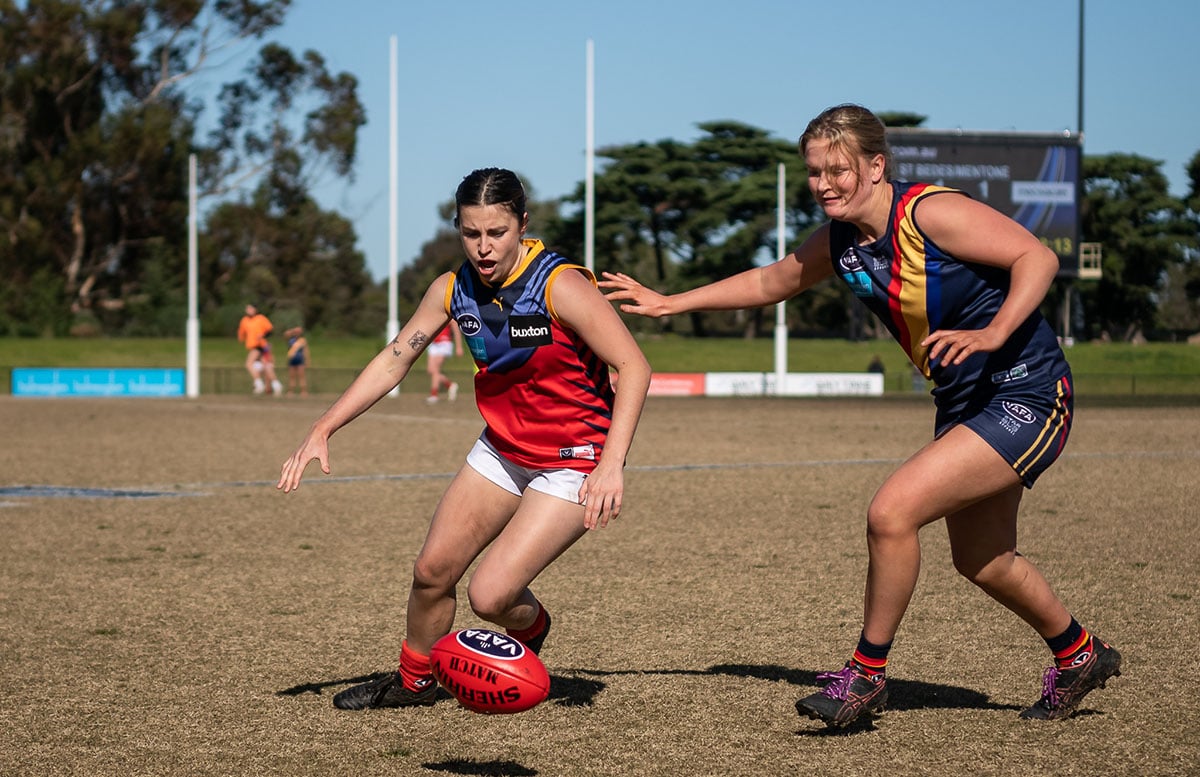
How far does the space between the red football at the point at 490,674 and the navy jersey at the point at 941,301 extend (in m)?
1.66

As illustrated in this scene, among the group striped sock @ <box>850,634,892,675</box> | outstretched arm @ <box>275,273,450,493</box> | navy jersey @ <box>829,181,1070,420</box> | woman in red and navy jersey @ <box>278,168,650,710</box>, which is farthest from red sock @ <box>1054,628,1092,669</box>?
outstretched arm @ <box>275,273,450,493</box>

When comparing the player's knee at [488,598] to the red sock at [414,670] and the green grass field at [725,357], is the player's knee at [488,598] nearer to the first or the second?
the red sock at [414,670]

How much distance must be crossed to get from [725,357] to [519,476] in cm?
4833

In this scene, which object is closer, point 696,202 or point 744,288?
point 744,288

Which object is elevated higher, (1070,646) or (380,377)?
(380,377)

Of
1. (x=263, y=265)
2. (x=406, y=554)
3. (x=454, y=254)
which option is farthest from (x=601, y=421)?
(x=454, y=254)

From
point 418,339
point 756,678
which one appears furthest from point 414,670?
point 756,678

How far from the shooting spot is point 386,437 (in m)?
20.8

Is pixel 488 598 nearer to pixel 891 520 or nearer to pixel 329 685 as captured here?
pixel 329 685

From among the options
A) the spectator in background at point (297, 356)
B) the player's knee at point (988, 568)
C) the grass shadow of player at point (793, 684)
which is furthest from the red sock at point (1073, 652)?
the spectator in background at point (297, 356)

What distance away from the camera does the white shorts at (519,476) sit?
5023 millimetres

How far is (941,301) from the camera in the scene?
4887 mm

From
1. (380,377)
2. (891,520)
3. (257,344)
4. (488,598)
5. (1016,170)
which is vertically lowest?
(257,344)

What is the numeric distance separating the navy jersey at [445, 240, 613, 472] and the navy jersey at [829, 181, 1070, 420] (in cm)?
99
